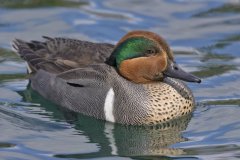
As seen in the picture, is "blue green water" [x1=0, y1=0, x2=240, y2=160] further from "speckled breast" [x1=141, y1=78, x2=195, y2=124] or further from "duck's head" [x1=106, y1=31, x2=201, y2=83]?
"duck's head" [x1=106, y1=31, x2=201, y2=83]

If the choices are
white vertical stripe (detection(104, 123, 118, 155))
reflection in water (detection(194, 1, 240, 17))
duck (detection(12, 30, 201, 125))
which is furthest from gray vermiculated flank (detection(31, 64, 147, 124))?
reflection in water (detection(194, 1, 240, 17))

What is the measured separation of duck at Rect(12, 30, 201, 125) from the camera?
357 inches

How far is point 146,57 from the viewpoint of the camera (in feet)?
29.8

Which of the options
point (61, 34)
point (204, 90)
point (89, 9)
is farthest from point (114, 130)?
point (89, 9)

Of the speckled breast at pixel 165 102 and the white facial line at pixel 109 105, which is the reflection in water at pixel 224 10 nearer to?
the speckled breast at pixel 165 102

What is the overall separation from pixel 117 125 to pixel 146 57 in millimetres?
754

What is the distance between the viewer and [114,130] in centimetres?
909

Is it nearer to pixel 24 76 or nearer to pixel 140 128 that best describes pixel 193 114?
pixel 140 128

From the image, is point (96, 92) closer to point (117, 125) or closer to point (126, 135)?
point (117, 125)

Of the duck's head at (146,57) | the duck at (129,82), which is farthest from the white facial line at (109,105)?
the duck's head at (146,57)

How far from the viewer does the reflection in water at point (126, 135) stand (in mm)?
8391

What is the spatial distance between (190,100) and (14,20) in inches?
164

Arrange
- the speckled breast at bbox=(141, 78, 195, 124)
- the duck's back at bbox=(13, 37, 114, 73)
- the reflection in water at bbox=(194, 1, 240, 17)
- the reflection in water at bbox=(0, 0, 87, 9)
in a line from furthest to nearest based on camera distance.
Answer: the reflection in water at bbox=(0, 0, 87, 9), the reflection in water at bbox=(194, 1, 240, 17), the duck's back at bbox=(13, 37, 114, 73), the speckled breast at bbox=(141, 78, 195, 124)

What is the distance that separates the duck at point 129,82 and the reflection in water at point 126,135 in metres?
0.07
